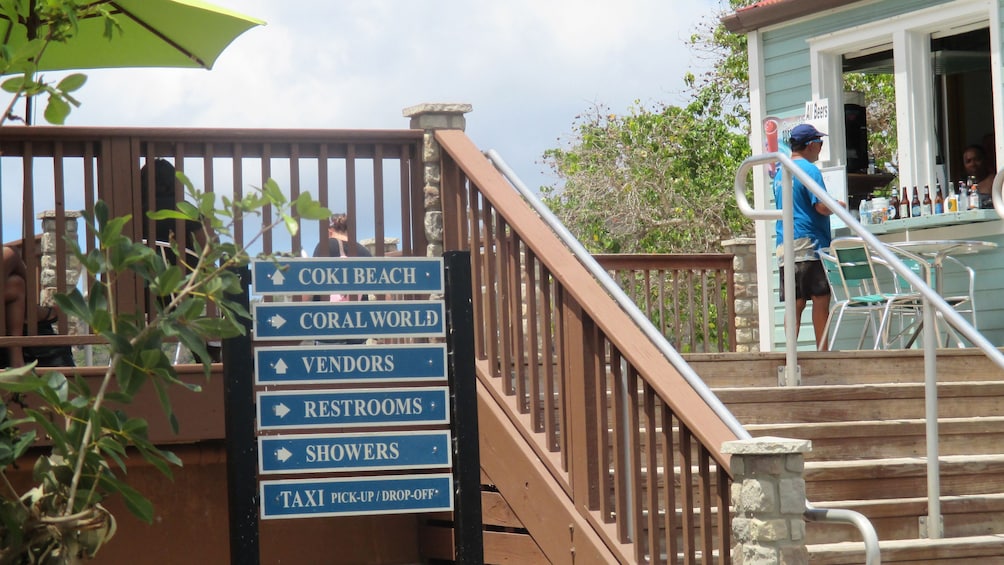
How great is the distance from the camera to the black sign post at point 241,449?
455 centimetres

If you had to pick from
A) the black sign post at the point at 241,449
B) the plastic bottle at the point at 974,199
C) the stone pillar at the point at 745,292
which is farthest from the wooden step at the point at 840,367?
the stone pillar at the point at 745,292

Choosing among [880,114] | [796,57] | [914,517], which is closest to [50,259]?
[796,57]

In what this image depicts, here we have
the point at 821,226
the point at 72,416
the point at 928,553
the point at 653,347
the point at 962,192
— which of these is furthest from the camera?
the point at 962,192

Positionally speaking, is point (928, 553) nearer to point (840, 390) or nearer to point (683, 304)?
point (840, 390)

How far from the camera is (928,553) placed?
5828 millimetres

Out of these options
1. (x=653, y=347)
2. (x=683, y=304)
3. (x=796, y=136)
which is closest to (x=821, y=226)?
(x=796, y=136)

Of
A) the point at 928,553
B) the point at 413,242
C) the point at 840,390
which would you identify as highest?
the point at 413,242

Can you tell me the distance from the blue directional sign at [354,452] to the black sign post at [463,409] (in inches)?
2.8

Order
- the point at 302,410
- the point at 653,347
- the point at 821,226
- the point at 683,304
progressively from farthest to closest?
1. the point at 683,304
2. the point at 821,226
3. the point at 653,347
4. the point at 302,410

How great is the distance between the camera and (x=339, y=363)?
4.68 meters

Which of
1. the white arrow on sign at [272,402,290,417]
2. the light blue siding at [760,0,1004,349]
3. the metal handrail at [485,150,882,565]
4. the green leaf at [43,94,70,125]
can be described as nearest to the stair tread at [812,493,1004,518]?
the metal handrail at [485,150,882,565]

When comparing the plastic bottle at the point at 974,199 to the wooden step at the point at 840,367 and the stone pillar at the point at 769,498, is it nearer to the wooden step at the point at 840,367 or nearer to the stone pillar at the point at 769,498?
the wooden step at the point at 840,367

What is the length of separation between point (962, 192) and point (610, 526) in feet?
17.8

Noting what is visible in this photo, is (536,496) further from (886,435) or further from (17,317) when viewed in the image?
(17,317)
